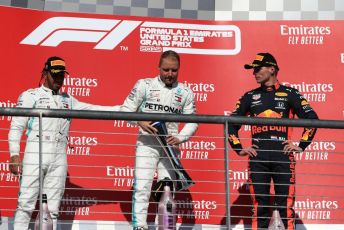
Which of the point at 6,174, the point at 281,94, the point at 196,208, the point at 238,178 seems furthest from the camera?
the point at 238,178

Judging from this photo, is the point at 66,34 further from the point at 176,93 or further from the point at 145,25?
the point at 176,93

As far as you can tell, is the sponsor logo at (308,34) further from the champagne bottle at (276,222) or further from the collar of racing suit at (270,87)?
the champagne bottle at (276,222)

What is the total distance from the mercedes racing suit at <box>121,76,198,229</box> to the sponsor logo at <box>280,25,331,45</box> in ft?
5.26

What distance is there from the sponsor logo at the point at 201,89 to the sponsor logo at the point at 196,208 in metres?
0.94

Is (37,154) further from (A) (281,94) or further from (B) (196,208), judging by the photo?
(A) (281,94)

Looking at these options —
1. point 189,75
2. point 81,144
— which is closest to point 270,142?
point 189,75

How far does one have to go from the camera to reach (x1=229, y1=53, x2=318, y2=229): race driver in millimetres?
6141

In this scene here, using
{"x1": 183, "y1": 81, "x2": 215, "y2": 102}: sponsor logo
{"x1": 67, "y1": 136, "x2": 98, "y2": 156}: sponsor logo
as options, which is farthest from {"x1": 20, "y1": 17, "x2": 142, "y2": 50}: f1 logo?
{"x1": 67, "y1": 136, "x2": 98, "y2": 156}: sponsor logo

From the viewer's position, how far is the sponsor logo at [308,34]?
783 centimetres

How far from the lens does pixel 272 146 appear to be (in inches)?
249

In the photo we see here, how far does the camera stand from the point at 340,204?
24.6 ft

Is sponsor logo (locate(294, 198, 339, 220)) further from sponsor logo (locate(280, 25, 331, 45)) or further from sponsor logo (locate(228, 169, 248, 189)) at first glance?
sponsor logo (locate(280, 25, 331, 45))

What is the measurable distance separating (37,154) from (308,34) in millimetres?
2845

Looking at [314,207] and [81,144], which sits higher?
[81,144]
